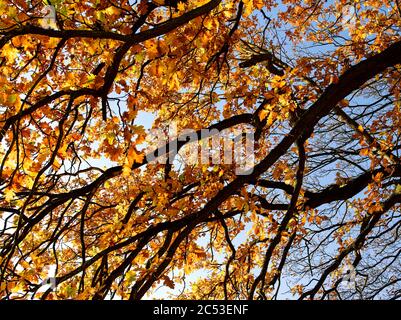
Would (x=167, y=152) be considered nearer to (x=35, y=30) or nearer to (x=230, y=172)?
(x=230, y=172)

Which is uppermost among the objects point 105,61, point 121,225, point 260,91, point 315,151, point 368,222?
point 260,91

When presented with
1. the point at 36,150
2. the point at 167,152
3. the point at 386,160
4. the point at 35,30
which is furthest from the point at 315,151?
the point at 35,30

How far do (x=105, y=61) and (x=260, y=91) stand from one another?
10.8ft

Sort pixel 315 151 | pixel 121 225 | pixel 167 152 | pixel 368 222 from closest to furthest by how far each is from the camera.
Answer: pixel 121 225 → pixel 167 152 → pixel 368 222 → pixel 315 151

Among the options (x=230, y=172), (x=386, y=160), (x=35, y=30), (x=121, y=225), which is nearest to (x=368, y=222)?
(x=386, y=160)

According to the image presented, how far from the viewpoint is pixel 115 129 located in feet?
12.4

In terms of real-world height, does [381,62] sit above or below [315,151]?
below

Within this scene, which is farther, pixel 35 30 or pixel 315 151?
pixel 315 151

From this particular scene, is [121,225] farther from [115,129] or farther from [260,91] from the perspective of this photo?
[260,91]

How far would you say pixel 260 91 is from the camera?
6941 mm
